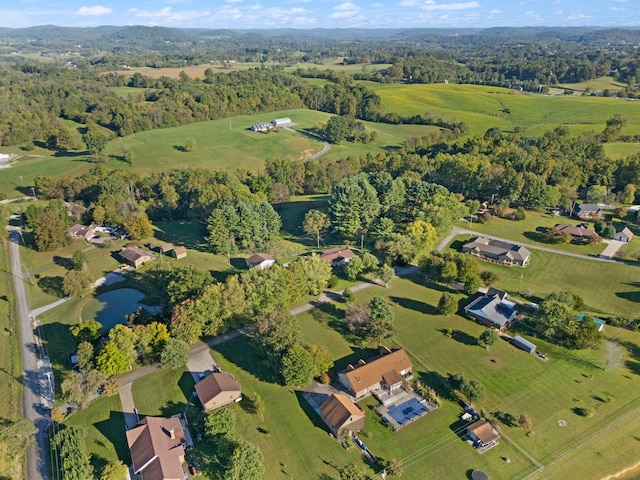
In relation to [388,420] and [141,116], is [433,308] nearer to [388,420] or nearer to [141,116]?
[388,420]

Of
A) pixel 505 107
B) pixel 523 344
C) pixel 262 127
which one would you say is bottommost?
pixel 523 344

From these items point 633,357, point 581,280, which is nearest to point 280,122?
point 581,280

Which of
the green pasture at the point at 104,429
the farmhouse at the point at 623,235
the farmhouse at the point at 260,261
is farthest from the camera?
the farmhouse at the point at 623,235

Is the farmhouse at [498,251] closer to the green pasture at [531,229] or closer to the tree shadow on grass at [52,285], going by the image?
the green pasture at [531,229]

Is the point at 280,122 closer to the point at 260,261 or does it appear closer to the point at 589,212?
the point at 260,261

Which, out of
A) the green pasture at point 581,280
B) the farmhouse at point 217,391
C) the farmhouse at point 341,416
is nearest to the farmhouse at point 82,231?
the farmhouse at point 217,391

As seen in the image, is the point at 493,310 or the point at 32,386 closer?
the point at 32,386
